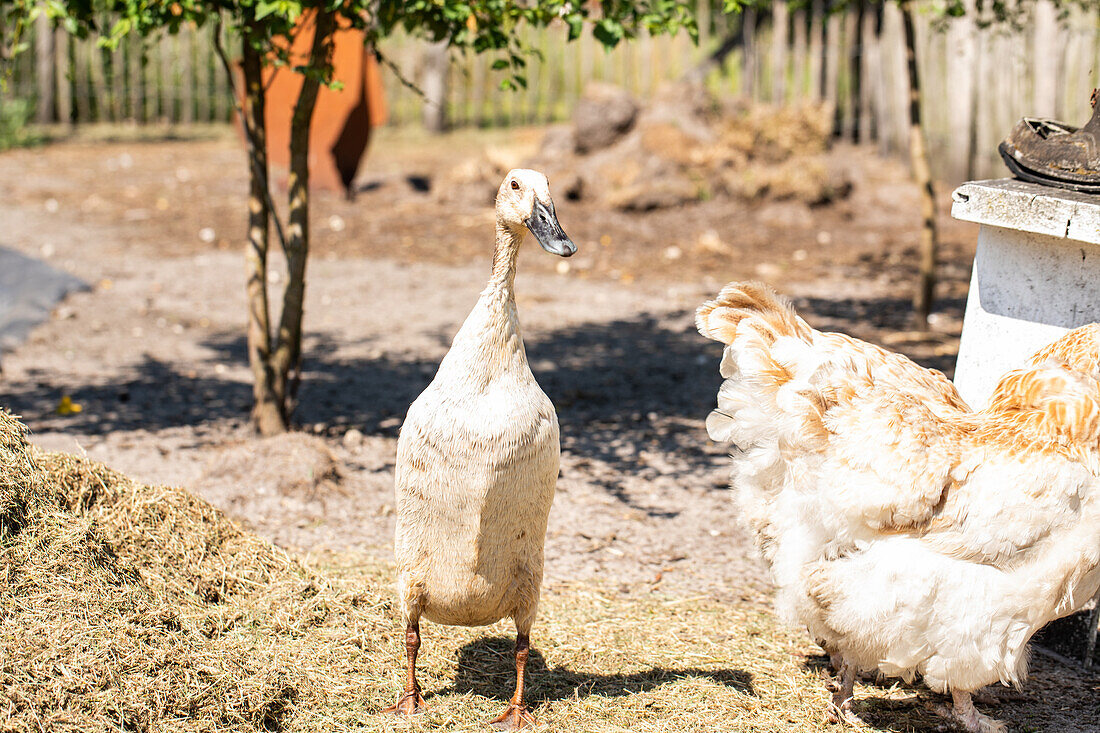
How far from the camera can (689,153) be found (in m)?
12.9

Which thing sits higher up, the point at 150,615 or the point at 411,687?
the point at 150,615

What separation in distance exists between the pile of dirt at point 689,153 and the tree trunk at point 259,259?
7.06m

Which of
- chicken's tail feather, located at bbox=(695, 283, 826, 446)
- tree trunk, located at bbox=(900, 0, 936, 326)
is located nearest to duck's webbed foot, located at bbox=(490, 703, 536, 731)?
chicken's tail feather, located at bbox=(695, 283, 826, 446)

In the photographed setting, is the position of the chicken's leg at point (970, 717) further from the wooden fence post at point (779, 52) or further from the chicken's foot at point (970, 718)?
the wooden fence post at point (779, 52)

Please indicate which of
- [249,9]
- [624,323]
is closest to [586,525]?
[249,9]

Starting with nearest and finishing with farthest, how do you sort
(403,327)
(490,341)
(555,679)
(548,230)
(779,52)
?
(548,230) → (490,341) → (555,679) → (403,327) → (779,52)

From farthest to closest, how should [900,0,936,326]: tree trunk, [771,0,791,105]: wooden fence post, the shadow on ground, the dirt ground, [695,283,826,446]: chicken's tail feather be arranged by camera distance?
[771,0,791,105]: wooden fence post
[900,0,936,326]: tree trunk
the dirt ground
the shadow on ground
[695,283,826,446]: chicken's tail feather

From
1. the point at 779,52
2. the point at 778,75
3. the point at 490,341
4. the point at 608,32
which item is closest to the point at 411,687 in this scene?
the point at 490,341

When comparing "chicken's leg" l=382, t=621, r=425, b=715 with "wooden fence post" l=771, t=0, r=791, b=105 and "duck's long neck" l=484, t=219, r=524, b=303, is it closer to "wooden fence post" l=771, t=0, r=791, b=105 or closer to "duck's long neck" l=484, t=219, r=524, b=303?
"duck's long neck" l=484, t=219, r=524, b=303

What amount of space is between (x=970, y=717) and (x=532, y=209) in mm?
2405

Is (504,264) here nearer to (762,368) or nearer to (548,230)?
(548,230)

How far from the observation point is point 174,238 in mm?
11539

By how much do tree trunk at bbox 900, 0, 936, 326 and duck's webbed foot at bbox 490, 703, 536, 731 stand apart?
5.92 metres

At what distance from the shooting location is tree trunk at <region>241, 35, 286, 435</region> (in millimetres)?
5836
